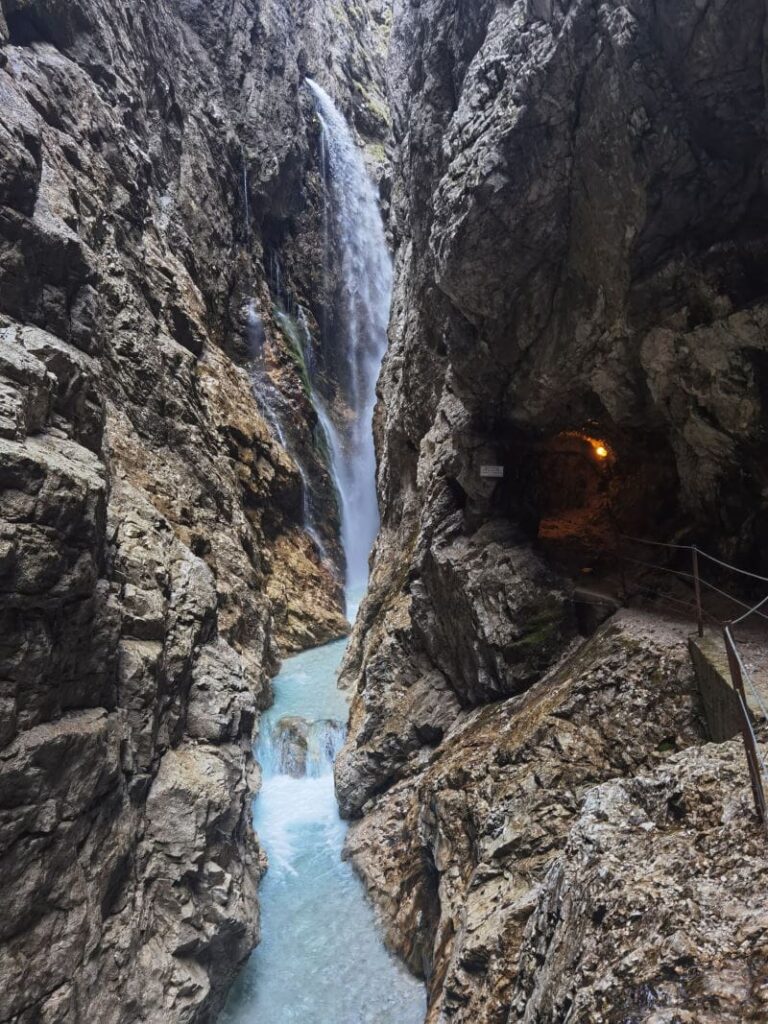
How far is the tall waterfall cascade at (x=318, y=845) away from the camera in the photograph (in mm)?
8781

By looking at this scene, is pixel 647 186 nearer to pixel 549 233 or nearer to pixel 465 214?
pixel 549 233

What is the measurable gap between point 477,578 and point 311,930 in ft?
22.2

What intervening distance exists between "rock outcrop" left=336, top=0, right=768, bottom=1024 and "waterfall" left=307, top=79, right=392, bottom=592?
16.8 metres

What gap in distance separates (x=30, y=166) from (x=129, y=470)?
22.2 ft

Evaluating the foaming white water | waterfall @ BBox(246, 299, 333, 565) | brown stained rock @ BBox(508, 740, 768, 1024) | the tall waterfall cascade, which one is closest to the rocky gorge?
brown stained rock @ BBox(508, 740, 768, 1024)

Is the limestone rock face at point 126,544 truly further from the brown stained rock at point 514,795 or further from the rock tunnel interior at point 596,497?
the rock tunnel interior at point 596,497

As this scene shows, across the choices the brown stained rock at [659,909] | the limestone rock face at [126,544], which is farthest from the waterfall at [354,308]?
the brown stained rock at [659,909]

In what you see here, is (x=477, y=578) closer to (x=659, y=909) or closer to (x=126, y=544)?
(x=126, y=544)

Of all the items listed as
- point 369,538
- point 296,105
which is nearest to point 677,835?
point 369,538

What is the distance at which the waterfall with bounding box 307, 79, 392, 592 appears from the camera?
30406 millimetres

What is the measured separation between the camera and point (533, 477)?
14.0 meters

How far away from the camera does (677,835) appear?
4023 mm

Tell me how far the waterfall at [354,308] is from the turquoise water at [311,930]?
15484 mm

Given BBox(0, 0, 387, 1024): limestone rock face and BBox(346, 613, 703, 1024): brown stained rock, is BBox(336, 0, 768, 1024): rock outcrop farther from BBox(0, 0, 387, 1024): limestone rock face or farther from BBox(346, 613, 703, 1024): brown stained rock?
BBox(0, 0, 387, 1024): limestone rock face
